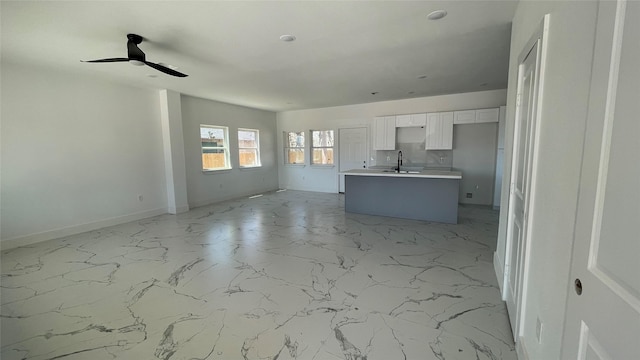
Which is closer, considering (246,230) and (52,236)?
(52,236)

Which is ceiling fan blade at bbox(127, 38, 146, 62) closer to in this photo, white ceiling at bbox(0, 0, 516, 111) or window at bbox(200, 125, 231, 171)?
white ceiling at bbox(0, 0, 516, 111)

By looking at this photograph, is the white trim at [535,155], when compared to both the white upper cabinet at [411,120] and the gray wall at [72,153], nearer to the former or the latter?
the white upper cabinet at [411,120]

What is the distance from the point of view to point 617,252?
25.5 inches

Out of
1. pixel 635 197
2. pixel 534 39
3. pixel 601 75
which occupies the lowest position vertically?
pixel 635 197

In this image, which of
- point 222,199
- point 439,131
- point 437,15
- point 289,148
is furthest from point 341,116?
point 437,15

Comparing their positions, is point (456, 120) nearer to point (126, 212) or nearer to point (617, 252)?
point (617, 252)

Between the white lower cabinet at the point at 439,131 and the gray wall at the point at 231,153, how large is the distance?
4707 mm

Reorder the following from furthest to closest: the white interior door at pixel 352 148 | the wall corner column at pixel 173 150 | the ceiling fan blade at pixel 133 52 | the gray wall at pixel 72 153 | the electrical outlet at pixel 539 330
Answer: the white interior door at pixel 352 148 → the wall corner column at pixel 173 150 → the gray wall at pixel 72 153 → the ceiling fan blade at pixel 133 52 → the electrical outlet at pixel 539 330

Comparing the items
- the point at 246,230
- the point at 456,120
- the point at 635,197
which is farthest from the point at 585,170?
the point at 456,120

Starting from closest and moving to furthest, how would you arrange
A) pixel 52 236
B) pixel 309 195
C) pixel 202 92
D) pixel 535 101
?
pixel 535 101
pixel 52 236
pixel 202 92
pixel 309 195

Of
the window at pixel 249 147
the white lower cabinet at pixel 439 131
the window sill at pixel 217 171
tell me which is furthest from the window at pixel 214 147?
the white lower cabinet at pixel 439 131

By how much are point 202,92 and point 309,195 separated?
3.78 m

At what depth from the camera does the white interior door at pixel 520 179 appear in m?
1.67

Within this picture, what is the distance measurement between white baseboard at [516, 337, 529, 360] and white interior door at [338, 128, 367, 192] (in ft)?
19.2
